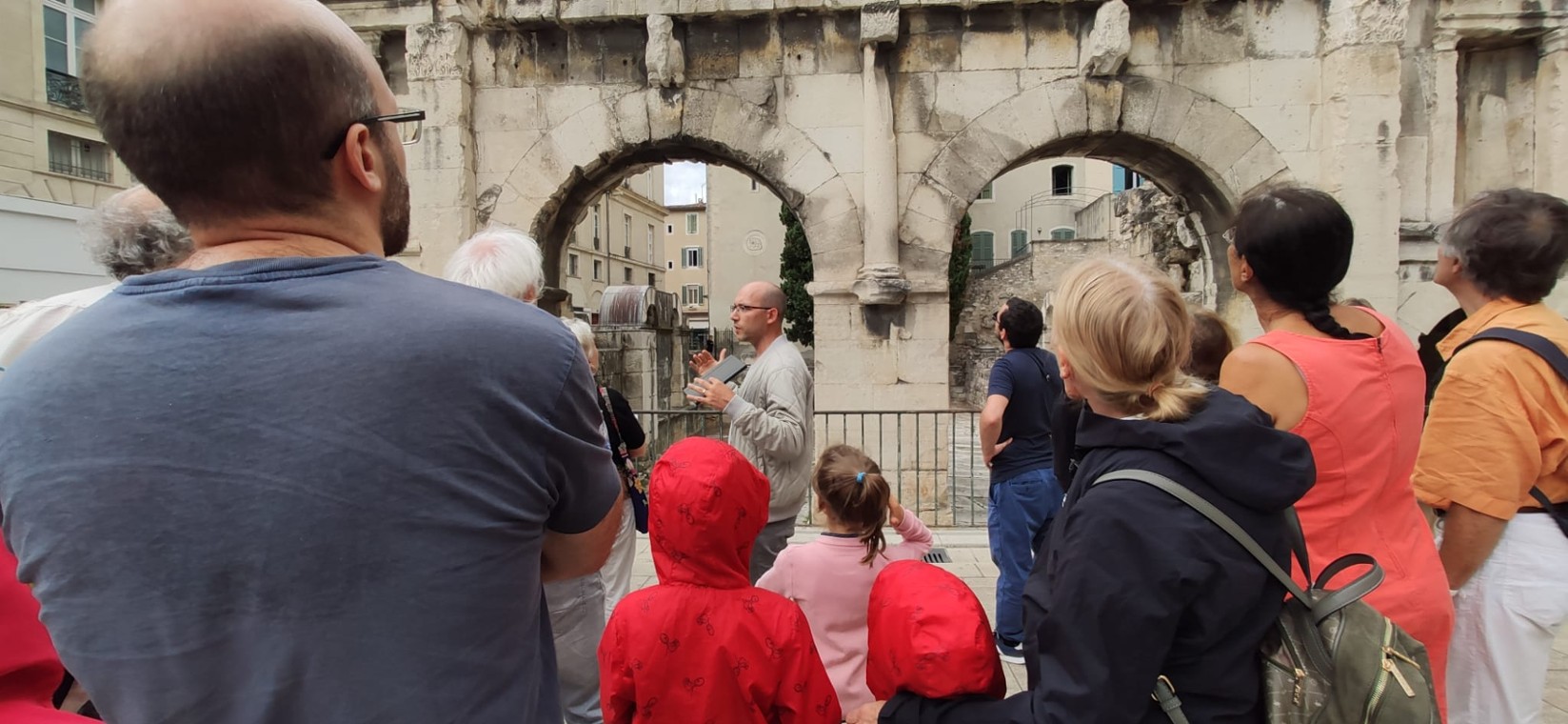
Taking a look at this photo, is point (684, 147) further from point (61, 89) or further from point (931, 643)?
point (61, 89)

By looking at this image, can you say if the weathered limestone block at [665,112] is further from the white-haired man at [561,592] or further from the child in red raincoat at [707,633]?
the child in red raincoat at [707,633]

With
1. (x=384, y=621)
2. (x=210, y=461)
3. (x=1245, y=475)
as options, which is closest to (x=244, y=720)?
(x=384, y=621)

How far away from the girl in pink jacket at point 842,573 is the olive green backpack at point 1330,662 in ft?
4.13

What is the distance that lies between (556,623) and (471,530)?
6.86 feet

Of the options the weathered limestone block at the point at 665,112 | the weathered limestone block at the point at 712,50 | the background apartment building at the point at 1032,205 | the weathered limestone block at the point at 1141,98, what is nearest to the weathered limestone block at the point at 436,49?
the weathered limestone block at the point at 665,112

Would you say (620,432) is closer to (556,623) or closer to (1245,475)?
(556,623)

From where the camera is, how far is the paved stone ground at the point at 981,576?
359 cm

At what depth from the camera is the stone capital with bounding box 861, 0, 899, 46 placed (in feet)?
22.9

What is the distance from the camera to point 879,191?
7.21 metres

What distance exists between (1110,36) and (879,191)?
8.01ft

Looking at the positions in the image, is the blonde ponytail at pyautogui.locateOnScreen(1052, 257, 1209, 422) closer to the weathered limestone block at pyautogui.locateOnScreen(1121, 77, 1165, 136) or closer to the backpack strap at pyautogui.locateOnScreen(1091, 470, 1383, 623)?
the backpack strap at pyautogui.locateOnScreen(1091, 470, 1383, 623)

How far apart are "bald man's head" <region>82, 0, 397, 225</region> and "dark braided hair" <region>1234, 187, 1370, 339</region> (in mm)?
2014

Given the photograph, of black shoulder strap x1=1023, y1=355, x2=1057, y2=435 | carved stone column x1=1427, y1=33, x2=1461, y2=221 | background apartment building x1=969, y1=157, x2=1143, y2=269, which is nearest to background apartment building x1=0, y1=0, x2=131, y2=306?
black shoulder strap x1=1023, y1=355, x2=1057, y2=435

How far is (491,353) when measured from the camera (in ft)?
3.23
